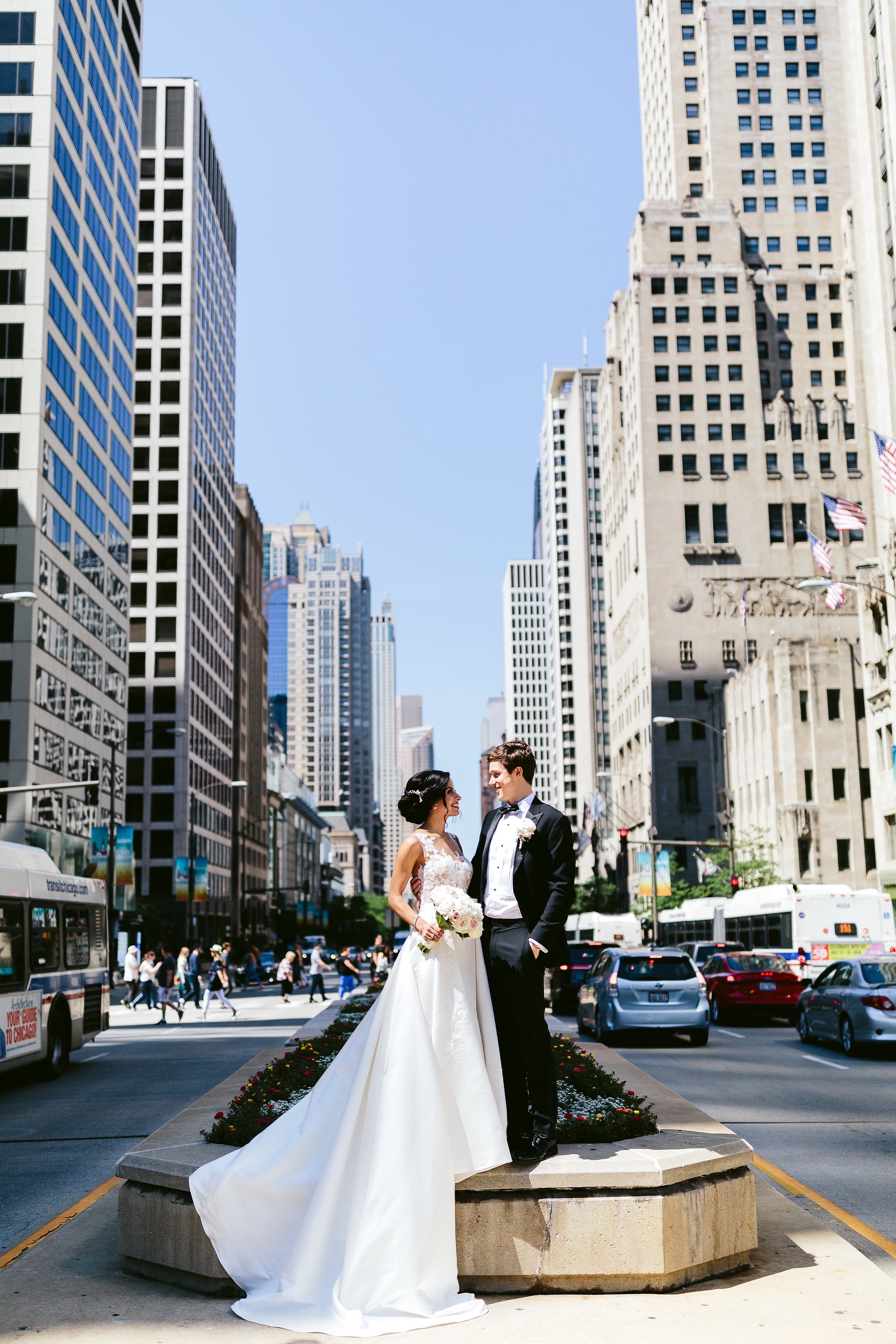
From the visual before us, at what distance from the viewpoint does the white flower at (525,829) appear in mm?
6941

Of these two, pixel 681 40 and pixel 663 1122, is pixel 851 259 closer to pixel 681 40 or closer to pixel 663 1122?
pixel 681 40

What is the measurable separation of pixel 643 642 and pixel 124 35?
5650 cm

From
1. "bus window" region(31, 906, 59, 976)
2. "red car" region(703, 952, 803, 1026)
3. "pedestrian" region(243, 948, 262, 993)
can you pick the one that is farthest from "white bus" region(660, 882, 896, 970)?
"pedestrian" region(243, 948, 262, 993)

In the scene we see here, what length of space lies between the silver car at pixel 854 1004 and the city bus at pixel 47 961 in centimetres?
1220

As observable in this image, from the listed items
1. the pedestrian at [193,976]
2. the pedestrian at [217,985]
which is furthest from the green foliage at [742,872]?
the pedestrian at [217,985]

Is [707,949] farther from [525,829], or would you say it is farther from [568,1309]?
[568,1309]

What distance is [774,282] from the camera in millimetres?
107125

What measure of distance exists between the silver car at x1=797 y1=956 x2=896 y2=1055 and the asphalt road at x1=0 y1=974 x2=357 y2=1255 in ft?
32.2

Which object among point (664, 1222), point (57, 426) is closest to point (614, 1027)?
point (664, 1222)

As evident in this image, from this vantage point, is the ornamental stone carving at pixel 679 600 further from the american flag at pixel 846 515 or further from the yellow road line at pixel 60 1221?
the yellow road line at pixel 60 1221

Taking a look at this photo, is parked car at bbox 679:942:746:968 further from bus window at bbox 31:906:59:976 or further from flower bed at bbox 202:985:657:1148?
flower bed at bbox 202:985:657:1148

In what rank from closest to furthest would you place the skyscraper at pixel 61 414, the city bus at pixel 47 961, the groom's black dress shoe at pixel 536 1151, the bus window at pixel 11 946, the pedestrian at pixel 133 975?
the groom's black dress shoe at pixel 536 1151, the bus window at pixel 11 946, the city bus at pixel 47 961, the pedestrian at pixel 133 975, the skyscraper at pixel 61 414


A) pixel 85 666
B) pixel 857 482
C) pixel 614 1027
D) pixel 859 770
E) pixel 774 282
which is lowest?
pixel 614 1027

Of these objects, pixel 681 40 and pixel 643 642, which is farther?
pixel 681 40
